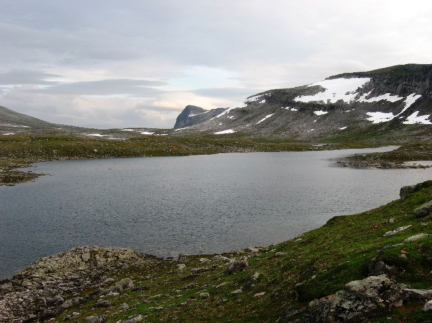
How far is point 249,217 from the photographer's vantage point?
52.2 m

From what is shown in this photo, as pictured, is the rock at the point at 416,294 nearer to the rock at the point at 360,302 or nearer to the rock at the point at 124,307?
the rock at the point at 360,302

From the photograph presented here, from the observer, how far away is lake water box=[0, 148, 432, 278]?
42.8m

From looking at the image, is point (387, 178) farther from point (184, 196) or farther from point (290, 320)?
point (290, 320)

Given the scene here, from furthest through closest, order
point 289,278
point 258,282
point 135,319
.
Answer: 1. point 258,282
2. point 135,319
3. point 289,278

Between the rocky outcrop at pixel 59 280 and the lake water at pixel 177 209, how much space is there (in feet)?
13.6

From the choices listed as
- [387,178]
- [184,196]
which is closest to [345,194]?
[387,178]

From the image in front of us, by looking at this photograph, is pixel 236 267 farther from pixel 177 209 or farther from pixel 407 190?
pixel 177 209

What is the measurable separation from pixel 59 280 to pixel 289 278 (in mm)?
25782

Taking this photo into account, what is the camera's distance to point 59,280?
3228cm

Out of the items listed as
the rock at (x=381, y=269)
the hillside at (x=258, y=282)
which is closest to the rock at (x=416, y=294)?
the hillside at (x=258, y=282)

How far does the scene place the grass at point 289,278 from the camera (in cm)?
1515

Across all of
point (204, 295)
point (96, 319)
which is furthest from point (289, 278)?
point (96, 319)

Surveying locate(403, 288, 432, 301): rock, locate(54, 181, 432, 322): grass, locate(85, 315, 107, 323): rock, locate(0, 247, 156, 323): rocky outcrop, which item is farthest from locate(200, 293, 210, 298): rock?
locate(403, 288, 432, 301): rock

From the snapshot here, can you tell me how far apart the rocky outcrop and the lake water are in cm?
414
